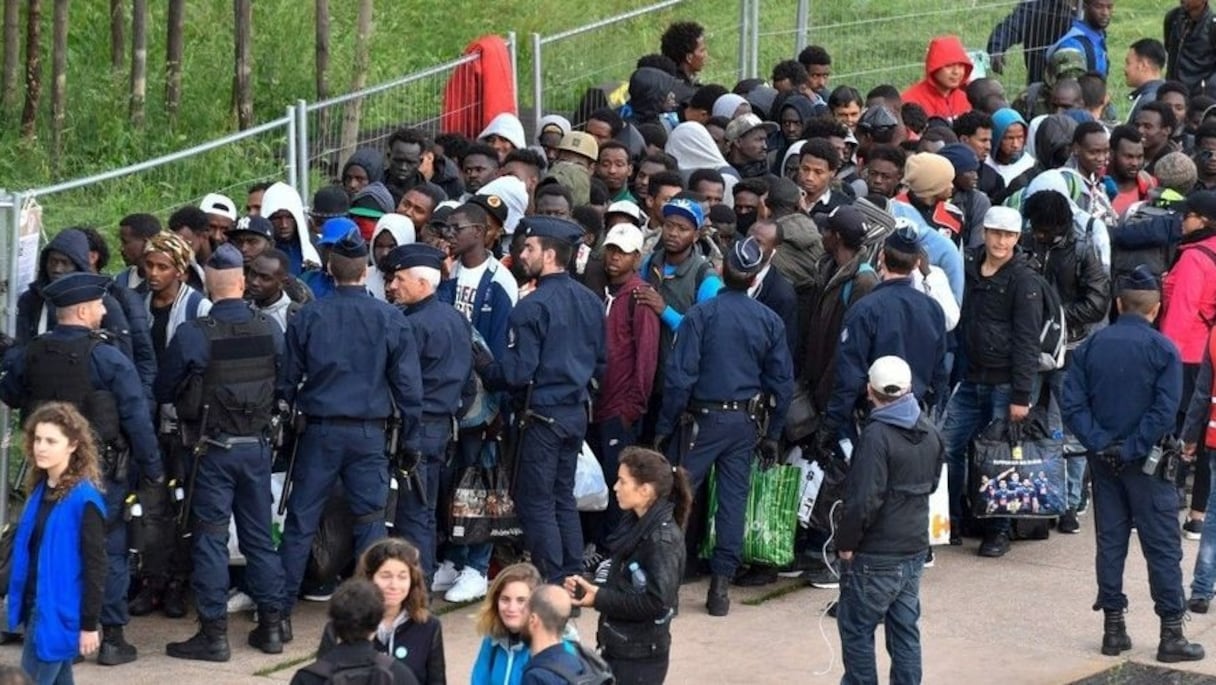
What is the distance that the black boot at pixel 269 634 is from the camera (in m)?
10.9

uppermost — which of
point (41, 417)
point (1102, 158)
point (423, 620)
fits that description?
point (1102, 158)

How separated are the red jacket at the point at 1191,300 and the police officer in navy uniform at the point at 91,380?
6090 mm

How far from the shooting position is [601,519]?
12500mm

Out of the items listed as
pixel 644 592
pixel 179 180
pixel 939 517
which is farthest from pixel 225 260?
pixel 939 517

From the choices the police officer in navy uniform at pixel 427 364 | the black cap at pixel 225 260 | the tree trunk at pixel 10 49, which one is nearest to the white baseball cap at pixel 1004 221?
the police officer in navy uniform at pixel 427 364

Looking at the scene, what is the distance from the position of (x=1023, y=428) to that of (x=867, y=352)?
1364 mm

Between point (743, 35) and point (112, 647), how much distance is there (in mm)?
10309

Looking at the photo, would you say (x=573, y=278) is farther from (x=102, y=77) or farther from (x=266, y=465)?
(x=102, y=77)

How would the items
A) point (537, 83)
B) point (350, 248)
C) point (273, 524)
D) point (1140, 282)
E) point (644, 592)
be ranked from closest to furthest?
point (644, 592) → point (350, 248) → point (1140, 282) → point (273, 524) → point (537, 83)

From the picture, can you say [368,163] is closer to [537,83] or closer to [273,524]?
[273,524]

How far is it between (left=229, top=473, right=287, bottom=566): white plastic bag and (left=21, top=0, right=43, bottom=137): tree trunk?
19.8 feet

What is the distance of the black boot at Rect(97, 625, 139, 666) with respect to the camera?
416 inches

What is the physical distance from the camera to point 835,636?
37.5 ft

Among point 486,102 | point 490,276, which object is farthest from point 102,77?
point 490,276
